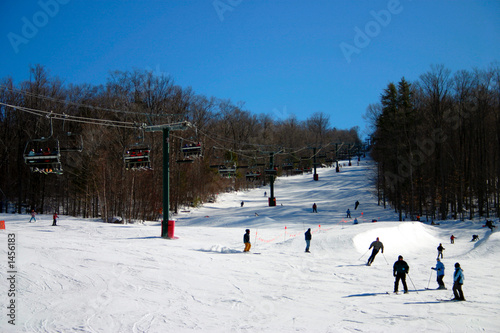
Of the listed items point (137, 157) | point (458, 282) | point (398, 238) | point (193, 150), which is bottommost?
point (398, 238)

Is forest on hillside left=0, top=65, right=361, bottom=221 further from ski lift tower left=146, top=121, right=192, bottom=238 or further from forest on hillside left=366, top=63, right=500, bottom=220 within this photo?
forest on hillside left=366, top=63, right=500, bottom=220

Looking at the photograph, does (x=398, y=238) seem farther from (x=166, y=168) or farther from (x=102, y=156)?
(x=102, y=156)

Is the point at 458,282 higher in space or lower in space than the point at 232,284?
higher

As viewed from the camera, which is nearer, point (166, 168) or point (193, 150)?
point (166, 168)

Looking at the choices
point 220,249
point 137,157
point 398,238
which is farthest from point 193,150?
point 398,238

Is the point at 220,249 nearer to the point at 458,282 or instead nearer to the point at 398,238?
the point at 458,282

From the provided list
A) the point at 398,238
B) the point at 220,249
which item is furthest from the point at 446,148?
the point at 220,249

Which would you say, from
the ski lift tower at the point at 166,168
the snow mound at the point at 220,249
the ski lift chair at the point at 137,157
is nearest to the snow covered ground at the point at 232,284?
the snow mound at the point at 220,249

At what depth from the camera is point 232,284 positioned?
1294cm

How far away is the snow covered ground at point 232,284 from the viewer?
9109 millimetres

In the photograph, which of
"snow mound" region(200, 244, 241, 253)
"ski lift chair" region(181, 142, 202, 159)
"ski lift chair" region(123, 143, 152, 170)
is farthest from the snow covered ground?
"ski lift chair" region(181, 142, 202, 159)

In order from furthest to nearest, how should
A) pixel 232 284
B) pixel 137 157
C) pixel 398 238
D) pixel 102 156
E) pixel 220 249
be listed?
pixel 102 156 → pixel 398 238 → pixel 137 157 → pixel 220 249 → pixel 232 284

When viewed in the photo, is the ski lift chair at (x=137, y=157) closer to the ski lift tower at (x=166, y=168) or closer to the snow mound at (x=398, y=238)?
the ski lift tower at (x=166, y=168)

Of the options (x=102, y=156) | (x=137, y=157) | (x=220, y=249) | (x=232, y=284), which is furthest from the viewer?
(x=102, y=156)
